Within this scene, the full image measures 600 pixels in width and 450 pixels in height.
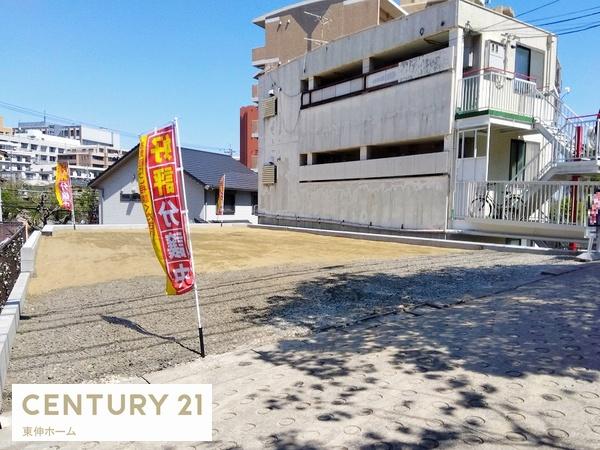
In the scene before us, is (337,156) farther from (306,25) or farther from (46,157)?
(46,157)

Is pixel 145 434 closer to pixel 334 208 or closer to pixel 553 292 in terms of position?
pixel 553 292

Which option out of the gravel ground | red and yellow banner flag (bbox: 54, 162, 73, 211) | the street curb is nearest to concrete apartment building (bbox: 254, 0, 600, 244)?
the gravel ground

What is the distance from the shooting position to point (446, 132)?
1466cm

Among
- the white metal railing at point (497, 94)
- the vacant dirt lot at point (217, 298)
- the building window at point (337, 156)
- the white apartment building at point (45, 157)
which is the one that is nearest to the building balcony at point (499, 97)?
the white metal railing at point (497, 94)

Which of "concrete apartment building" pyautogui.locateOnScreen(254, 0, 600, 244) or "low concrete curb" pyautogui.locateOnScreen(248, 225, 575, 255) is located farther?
"concrete apartment building" pyautogui.locateOnScreen(254, 0, 600, 244)

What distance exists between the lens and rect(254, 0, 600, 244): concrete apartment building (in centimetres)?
1260

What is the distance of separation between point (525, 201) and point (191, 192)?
2050cm

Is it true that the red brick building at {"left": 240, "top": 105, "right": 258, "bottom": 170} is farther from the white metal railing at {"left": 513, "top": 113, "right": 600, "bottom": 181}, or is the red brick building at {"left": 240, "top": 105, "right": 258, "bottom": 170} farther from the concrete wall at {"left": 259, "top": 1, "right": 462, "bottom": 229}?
the white metal railing at {"left": 513, "top": 113, "right": 600, "bottom": 181}

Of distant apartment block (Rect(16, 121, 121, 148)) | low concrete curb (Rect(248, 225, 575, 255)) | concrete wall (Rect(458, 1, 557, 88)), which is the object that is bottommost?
low concrete curb (Rect(248, 225, 575, 255))

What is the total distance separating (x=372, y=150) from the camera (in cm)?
1861

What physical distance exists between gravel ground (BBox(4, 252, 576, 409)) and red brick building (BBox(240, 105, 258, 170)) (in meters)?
35.4

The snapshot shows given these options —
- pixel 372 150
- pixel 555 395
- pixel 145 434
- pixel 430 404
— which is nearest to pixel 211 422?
pixel 145 434

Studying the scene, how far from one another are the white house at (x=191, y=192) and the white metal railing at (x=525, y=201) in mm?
16670

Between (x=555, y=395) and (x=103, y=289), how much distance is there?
22.4 ft
